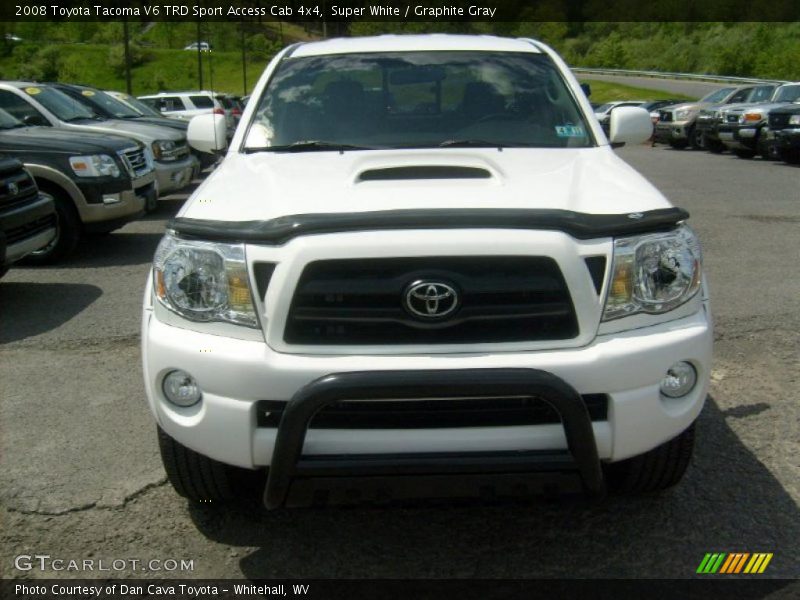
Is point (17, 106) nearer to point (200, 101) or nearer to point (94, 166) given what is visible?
point (94, 166)

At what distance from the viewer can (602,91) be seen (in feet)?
176

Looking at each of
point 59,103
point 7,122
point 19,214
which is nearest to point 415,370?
point 19,214

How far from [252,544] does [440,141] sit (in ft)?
6.28

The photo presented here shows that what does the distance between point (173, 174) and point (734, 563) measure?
391 inches

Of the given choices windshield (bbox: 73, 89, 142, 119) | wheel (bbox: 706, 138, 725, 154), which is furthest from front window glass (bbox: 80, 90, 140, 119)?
wheel (bbox: 706, 138, 725, 154)

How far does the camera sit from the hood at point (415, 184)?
2967mm

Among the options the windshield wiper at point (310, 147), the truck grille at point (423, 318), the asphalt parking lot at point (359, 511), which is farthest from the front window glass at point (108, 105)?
the truck grille at point (423, 318)

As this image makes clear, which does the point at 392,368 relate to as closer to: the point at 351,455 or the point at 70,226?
the point at 351,455

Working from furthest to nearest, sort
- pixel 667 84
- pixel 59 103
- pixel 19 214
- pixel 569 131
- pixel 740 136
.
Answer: pixel 667 84 < pixel 740 136 < pixel 59 103 < pixel 19 214 < pixel 569 131

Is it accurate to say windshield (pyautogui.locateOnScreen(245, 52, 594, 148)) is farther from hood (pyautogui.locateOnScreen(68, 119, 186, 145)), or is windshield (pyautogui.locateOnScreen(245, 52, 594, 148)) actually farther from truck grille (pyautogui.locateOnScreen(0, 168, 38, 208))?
hood (pyautogui.locateOnScreen(68, 119, 186, 145))

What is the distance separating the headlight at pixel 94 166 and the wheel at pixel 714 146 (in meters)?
16.8

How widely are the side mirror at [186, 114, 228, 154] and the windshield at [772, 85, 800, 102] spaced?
18.3 meters

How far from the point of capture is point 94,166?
8.90 metres

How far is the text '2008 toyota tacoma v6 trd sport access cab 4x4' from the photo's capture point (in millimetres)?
2707
